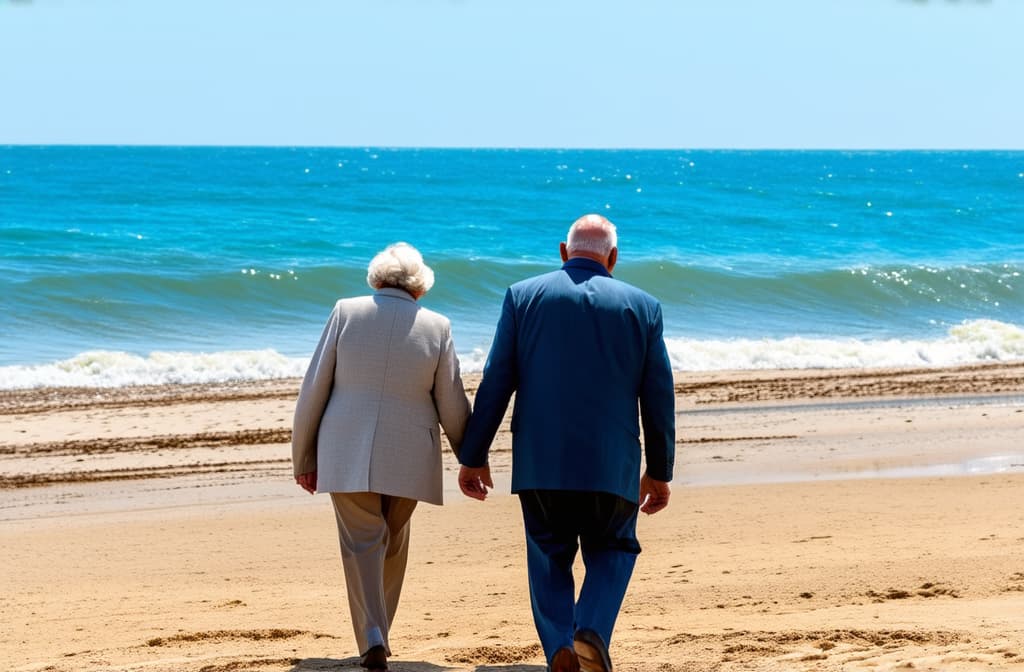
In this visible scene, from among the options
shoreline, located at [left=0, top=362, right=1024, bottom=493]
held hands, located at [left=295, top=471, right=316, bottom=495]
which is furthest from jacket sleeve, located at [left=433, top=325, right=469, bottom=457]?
shoreline, located at [left=0, top=362, right=1024, bottom=493]

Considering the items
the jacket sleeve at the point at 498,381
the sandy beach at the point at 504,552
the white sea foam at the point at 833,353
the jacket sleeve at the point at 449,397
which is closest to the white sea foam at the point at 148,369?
the sandy beach at the point at 504,552

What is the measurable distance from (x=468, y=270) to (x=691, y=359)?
10239mm

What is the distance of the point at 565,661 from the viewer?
4203mm

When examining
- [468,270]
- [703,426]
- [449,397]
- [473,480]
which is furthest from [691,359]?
[473,480]

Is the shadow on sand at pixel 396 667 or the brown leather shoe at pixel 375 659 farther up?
the brown leather shoe at pixel 375 659

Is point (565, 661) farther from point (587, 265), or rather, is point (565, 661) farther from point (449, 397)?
point (587, 265)

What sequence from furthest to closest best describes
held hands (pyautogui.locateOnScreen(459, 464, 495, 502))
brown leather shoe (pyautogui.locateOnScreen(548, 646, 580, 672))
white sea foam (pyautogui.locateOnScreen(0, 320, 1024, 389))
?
white sea foam (pyautogui.locateOnScreen(0, 320, 1024, 389)) < held hands (pyautogui.locateOnScreen(459, 464, 495, 502)) < brown leather shoe (pyautogui.locateOnScreen(548, 646, 580, 672))

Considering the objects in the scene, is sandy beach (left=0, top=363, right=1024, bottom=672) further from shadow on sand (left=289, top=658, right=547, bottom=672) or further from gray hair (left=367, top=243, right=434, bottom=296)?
gray hair (left=367, top=243, right=434, bottom=296)

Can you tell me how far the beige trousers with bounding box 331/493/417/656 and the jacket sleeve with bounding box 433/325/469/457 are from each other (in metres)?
0.30

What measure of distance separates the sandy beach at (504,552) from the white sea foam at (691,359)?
216 cm

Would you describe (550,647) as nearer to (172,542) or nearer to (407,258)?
(407,258)

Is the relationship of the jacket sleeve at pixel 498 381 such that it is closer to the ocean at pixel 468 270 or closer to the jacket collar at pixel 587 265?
the jacket collar at pixel 587 265

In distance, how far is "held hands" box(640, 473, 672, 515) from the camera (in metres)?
4.42

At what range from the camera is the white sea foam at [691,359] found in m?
13.5
